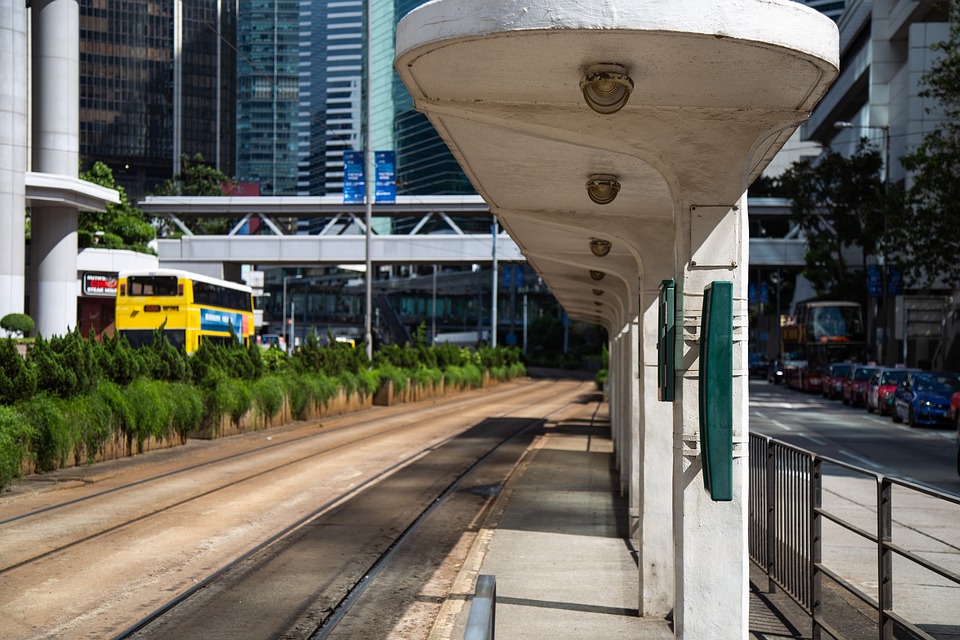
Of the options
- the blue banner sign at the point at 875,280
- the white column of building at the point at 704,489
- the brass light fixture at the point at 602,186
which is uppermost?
the blue banner sign at the point at 875,280

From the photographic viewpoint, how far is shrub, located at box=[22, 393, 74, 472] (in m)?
15.9

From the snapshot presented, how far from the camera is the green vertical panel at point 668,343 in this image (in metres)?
6.18

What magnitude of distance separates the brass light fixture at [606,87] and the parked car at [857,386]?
3873 centimetres

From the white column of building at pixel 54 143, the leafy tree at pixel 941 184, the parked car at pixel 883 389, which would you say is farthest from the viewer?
the white column of building at pixel 54 143

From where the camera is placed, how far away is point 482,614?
3.05m

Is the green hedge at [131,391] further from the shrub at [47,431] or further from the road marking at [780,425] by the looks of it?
the road marking at [780,425]

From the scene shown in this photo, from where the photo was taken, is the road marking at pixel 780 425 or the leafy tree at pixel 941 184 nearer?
the road marking at pixel 780 425

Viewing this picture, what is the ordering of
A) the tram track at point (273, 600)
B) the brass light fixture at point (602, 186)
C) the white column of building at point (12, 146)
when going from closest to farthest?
the tram track at point (273, 600), the brass light fixture at point (602, 186), the white column of building at point (12, 146)

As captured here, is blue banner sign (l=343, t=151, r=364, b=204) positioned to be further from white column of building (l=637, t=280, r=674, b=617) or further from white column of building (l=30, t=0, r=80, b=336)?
white column of building (l=637, t=280, r=674, b=617)

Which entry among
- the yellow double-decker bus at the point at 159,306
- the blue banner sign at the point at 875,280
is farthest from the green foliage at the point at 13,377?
the blue banner sign at the point at 875,280

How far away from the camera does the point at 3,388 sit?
1564cm

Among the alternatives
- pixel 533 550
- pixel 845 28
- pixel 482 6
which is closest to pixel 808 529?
pixel 533 550

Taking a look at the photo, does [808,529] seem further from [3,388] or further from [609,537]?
[3,388]

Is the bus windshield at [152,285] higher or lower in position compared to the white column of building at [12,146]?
lower
